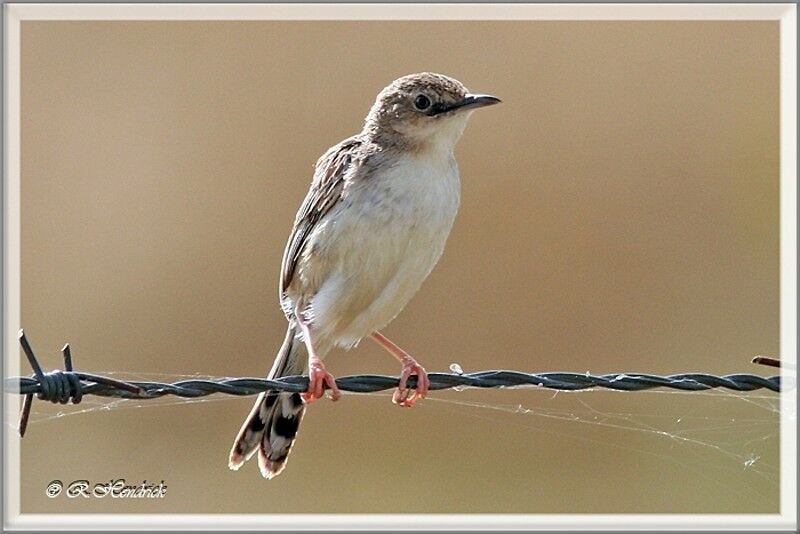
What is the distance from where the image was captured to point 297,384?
5.94m

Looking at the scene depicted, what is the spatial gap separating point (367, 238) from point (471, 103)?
122 centimetres

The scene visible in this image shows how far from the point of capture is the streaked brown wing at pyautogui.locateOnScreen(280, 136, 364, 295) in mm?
7379

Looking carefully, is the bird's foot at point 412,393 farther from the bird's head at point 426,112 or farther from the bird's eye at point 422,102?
the bird's eye at point 422,102

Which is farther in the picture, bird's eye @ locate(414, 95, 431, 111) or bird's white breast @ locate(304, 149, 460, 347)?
bird's eye @ locate(414, 95, 431, 111)

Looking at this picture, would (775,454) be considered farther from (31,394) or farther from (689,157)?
(31,394)

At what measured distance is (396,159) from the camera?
292 inches

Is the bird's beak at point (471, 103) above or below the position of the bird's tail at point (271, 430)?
above

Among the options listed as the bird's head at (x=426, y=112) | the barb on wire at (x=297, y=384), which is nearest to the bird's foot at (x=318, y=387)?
the barb on wire at (x=297, y=384)

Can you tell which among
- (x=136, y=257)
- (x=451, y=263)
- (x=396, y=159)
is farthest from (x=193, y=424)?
(x=396, y=159)

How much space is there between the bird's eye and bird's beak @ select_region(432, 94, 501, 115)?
0.10m

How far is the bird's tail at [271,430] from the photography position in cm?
764

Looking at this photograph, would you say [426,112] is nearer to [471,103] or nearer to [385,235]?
[471,103]

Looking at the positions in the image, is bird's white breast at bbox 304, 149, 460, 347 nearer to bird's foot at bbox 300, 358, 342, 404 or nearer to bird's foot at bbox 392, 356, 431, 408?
bird's foot at bbox 392, 356, 431, 408

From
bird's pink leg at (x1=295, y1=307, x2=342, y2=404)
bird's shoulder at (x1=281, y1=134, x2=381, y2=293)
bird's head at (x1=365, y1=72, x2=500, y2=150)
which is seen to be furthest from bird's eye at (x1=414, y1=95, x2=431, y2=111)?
bird's pink leg at (x1=295, y1=307, x2=342, y2=404)
